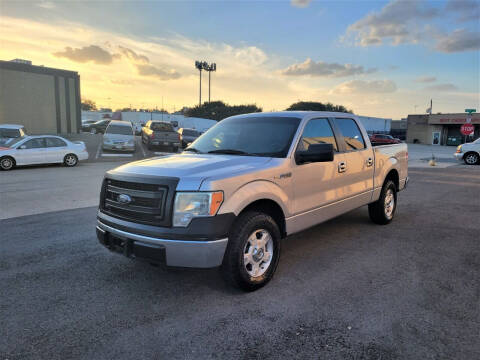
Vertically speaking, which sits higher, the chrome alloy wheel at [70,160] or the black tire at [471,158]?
the black tire at [471,158]

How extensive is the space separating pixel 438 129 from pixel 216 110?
4215 cm

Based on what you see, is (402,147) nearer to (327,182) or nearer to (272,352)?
(327,182)

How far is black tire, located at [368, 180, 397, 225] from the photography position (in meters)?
6.05

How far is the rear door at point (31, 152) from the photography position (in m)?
13.4

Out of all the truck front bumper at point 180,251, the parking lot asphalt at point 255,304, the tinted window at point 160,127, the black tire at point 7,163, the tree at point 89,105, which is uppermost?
the tree at point 89,105

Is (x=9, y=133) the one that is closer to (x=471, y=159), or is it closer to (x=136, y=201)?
(x=136, y=201)

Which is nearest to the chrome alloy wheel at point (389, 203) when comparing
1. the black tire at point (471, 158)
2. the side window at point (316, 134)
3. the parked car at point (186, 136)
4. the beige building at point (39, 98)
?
the side window at point (316, 134)

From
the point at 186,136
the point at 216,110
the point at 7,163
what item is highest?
the point at 216,110

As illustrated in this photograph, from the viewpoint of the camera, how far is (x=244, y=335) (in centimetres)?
287

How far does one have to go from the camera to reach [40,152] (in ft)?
45.9

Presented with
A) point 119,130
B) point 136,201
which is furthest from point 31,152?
point 136,201

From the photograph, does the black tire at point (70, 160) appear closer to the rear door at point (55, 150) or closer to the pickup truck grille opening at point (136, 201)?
the rear door at point (55, 150)

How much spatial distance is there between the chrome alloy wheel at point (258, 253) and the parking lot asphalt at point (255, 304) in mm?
245

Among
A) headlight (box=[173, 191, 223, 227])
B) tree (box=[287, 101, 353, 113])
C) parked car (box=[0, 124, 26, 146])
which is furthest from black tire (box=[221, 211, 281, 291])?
tree (box=[287, 101, 353, 113])
